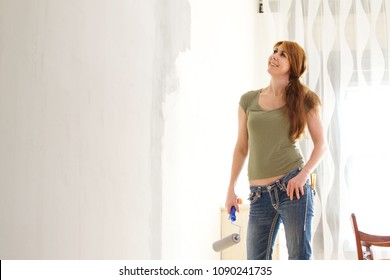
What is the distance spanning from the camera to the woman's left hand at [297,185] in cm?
156

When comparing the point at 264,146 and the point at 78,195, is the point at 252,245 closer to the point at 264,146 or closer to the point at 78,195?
the point at 264,146

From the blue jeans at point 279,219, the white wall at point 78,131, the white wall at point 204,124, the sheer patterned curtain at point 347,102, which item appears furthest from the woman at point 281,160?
the sheer patterned curtain at point 347,102

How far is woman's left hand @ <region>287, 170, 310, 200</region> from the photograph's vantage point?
1562 mm

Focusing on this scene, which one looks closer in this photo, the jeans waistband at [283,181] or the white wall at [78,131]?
the white wall at [78,131]

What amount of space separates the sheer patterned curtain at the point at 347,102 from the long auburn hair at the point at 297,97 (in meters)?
1.78

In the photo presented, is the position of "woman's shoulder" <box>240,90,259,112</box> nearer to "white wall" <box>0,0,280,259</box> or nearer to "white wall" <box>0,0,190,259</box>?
"white wall" <box>0,0,280,259</box>

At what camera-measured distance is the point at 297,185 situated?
5.12 feet

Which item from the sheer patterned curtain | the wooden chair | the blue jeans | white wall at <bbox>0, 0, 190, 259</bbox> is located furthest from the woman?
the sheer patterned curtain

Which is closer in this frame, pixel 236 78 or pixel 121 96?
pixel 121 96

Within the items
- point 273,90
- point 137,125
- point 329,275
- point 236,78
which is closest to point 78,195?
point 137,125

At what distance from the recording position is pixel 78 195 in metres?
1.04

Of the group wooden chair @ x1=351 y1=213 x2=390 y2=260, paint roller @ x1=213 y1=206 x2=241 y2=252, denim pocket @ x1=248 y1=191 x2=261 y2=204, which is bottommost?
wooden chair @ x1=351 y1=213 x2=390 y2=260

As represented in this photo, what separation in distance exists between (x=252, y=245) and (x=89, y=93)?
0.89 meters

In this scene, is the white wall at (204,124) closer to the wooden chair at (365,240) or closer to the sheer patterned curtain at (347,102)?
the sheer patterned curtain at (347,102)
